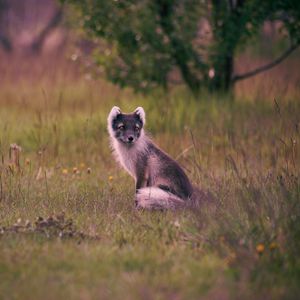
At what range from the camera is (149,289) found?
4508 mm

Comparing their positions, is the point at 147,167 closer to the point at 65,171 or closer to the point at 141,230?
the point at 65,171

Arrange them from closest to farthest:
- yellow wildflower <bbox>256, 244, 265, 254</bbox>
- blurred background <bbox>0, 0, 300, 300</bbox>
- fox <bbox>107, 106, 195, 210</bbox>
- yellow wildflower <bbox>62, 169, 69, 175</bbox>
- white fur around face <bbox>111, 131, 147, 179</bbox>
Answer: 1. blurred background <bbox>0, 0, 300, 300</bbox>
2. yellow wildflower <bbox>256, 244, 265, 254</bbox>
3. fox <bbox>107, 106, 195, 210</bbox>
4. white fur around face <bbox>111, 131, 147, 179</bbox>
5. yellow wildflower <bbox>62, 169, 69, 175</bbox>

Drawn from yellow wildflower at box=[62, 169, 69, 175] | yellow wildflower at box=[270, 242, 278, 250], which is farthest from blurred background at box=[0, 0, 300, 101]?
yellow wildflower at box=[270, 242, 278, 250]

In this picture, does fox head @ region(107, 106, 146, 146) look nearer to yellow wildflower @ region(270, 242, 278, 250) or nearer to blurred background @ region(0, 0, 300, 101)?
yellow wildflower @ region(270, 242, 278, 250)

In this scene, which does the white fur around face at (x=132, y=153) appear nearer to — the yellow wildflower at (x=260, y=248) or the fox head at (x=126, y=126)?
the fox head at (x=126, y=126)

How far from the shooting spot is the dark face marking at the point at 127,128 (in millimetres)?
7594

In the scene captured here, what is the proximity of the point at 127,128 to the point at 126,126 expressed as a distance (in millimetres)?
38

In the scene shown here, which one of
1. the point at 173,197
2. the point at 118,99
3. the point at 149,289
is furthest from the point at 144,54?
the point at 149,289

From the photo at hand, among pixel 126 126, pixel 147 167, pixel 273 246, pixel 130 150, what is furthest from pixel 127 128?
pixel 273 246

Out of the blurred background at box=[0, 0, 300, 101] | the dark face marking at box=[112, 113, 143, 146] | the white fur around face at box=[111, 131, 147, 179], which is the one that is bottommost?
the white fur around face at box=[111, 131, 147, 179]

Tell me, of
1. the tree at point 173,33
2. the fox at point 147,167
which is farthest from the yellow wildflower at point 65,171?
the tree at point 173,33

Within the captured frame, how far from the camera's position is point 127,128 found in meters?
7.70

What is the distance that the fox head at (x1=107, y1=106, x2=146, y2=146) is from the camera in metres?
7.61

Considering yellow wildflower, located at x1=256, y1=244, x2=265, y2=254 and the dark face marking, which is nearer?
yellow wildflower, located at x1=256, y1=244, x2=265, y2=254
